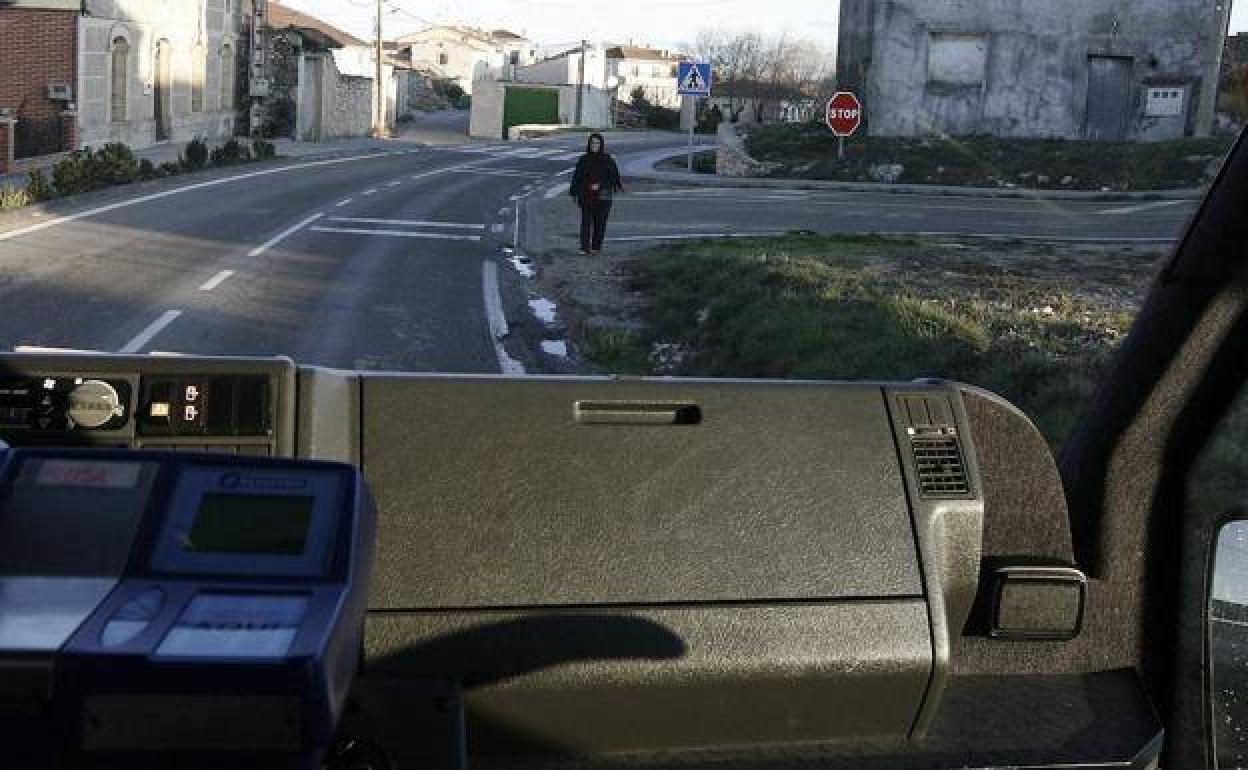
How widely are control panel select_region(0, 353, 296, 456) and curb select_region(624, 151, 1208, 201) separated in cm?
3313

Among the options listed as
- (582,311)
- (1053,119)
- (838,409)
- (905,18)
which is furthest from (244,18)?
(838,409)

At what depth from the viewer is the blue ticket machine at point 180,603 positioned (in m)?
1.49

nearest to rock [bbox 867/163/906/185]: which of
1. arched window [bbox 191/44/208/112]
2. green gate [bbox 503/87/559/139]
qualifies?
arched window [bbox 191/44/208/112]

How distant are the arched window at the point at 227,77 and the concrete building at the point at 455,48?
2864 inches

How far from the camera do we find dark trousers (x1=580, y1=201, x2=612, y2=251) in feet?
72.1

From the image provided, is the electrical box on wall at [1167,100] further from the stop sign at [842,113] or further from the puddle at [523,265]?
the puddle at [523,265]

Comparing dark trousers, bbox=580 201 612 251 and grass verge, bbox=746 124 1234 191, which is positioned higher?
grass verge, bbox=746 124 1234 191

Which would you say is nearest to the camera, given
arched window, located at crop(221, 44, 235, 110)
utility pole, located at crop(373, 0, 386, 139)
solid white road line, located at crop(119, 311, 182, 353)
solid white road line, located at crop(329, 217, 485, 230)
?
solid white road line, located at crop(119, 311, 182, 353)

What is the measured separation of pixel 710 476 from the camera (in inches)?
116

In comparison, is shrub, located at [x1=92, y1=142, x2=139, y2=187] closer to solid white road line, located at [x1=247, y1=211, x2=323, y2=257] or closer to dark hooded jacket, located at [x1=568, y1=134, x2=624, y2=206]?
solid white road line, located at [x1=247, y1=211, x2=323, y2=257]

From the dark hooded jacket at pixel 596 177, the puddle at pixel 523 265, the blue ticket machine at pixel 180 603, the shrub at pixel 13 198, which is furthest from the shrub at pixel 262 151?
the blue ticket machine at pixel 180 603

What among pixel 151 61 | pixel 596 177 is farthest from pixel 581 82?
pixel 596 177

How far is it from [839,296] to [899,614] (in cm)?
1142

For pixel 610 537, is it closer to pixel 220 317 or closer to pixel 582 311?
pixel 220 317
